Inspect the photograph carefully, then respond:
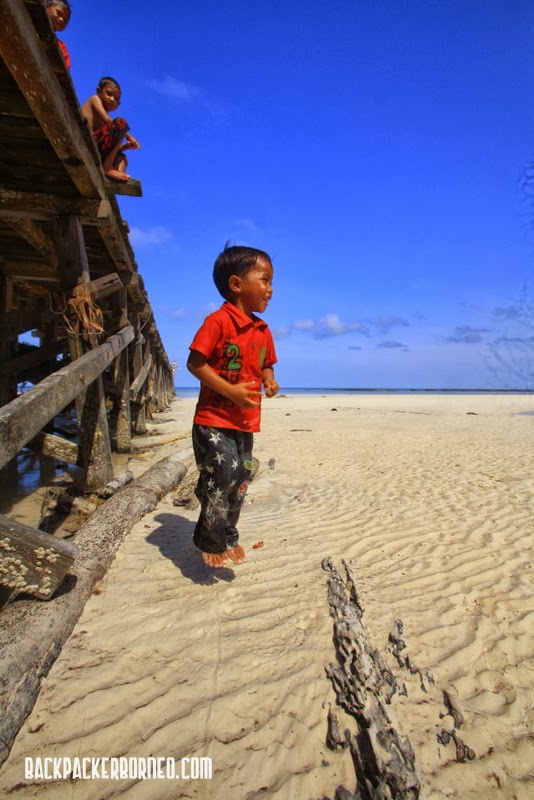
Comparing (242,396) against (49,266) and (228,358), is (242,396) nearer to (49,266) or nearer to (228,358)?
(228,358)

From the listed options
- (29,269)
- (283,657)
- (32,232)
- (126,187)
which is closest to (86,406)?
(32,232)

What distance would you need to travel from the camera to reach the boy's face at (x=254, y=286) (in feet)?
8.39

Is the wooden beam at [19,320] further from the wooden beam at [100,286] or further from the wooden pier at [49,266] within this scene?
the wooden beam at [100,286]

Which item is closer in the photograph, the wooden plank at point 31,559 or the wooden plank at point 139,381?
the wooden plank at point 31,559

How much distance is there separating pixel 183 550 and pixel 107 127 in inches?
186

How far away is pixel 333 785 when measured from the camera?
1450mm

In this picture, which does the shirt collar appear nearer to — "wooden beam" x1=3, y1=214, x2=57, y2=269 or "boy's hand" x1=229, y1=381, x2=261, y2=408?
"boy's hand" x1=229, y1=381, x2=261, y2=408

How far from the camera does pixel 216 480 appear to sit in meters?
2.46

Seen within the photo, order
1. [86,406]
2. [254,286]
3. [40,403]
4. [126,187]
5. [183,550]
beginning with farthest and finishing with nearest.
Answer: [86,406]
[126,187]
[183,550]
[40,403]
[254,286]

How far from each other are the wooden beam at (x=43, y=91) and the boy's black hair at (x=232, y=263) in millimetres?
1622

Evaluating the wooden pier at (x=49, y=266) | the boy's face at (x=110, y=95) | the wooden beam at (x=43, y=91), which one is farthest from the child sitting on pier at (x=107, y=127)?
the wooden beam at (x=43, y=91)

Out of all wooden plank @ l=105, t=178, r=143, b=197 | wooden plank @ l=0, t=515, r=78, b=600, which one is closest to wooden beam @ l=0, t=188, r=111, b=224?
wooden plank @ l=105, t=178, r=143, b=197

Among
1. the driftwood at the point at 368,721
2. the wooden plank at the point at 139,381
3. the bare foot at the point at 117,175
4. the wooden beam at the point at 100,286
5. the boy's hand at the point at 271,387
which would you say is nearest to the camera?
the driftwood at the point at 368,721

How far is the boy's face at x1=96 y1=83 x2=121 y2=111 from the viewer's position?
4.80 metres
